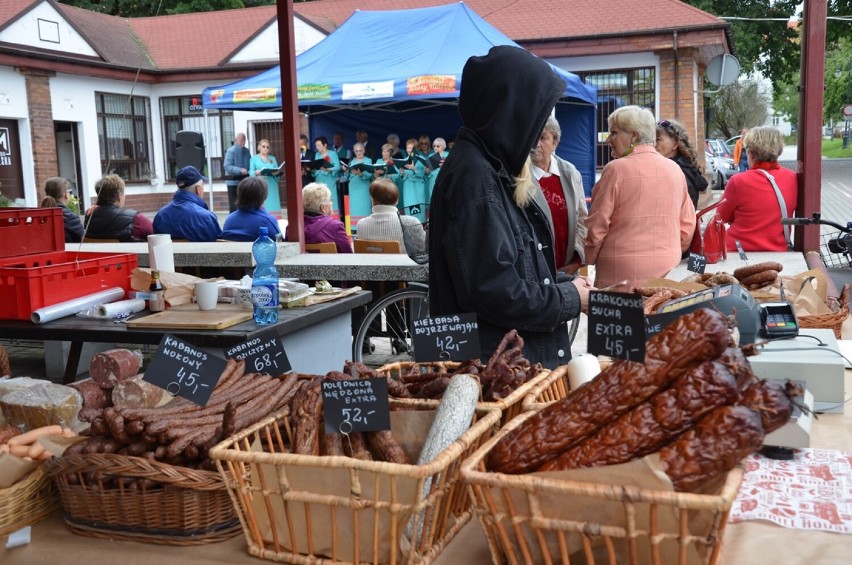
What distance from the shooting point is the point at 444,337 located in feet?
7.14

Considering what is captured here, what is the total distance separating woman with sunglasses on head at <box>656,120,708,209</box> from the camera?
6336 mm

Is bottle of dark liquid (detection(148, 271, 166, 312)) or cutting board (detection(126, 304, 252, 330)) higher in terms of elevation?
bottle of dark liquid (detection(148, 271, 166, 312))

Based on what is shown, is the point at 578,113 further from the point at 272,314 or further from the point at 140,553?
the point at 140,553

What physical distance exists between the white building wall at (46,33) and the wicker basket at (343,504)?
70.4 feet

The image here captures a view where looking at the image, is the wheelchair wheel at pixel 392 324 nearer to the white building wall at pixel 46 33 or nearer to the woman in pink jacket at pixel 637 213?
the woman in pink jacket at pixel 637 213

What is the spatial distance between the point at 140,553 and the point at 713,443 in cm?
116

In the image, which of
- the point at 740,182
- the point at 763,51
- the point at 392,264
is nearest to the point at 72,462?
the point at 392,264

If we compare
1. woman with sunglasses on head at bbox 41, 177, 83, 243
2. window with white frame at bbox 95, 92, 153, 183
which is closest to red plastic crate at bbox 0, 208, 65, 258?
woman with sunglasses on head at bbox 41, 177, 83, 243

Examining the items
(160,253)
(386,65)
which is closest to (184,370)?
(160,253)

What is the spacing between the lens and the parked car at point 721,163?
2555 centimetres

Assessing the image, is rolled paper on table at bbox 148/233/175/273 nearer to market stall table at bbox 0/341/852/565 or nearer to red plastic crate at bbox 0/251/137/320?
red plastic crate at bbox 0/251/137/320

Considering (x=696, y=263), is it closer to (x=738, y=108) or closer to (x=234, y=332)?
(x=234, y=332)

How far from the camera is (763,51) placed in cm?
2497

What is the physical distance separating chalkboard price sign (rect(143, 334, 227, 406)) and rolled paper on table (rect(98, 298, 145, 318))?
7.99 ft
